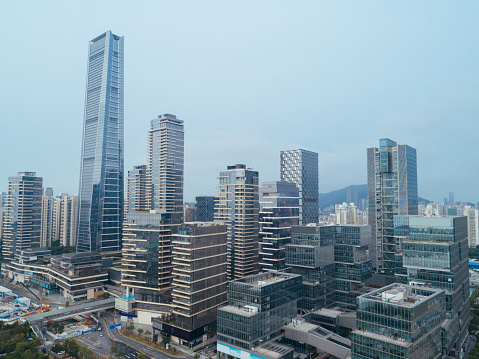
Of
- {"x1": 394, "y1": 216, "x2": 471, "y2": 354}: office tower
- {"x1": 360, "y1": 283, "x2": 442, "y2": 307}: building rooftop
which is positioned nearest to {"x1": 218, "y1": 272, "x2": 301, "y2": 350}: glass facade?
{"x1": 360, "y1": 283, "x2": 442, "y2": 307}: building rooftop

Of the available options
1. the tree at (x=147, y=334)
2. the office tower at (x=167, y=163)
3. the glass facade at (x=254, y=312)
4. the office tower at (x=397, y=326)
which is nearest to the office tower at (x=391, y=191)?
the glass facade at (x=254, y=312)

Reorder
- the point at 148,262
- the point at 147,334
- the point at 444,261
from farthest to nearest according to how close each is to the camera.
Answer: the point at 148,262 → the point at 147,334 → the point at 444,261

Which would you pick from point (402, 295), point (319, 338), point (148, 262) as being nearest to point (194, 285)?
point (148, 262)

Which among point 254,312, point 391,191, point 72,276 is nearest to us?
point 254,312

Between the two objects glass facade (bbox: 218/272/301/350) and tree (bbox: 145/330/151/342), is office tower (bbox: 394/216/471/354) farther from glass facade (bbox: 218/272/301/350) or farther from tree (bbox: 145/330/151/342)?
tree (bbox: 145/330/151/342)

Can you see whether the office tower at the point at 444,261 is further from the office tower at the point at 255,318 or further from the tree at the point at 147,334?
the tree at the point at 147,334

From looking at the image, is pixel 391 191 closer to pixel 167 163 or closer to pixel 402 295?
pixel 402 295
